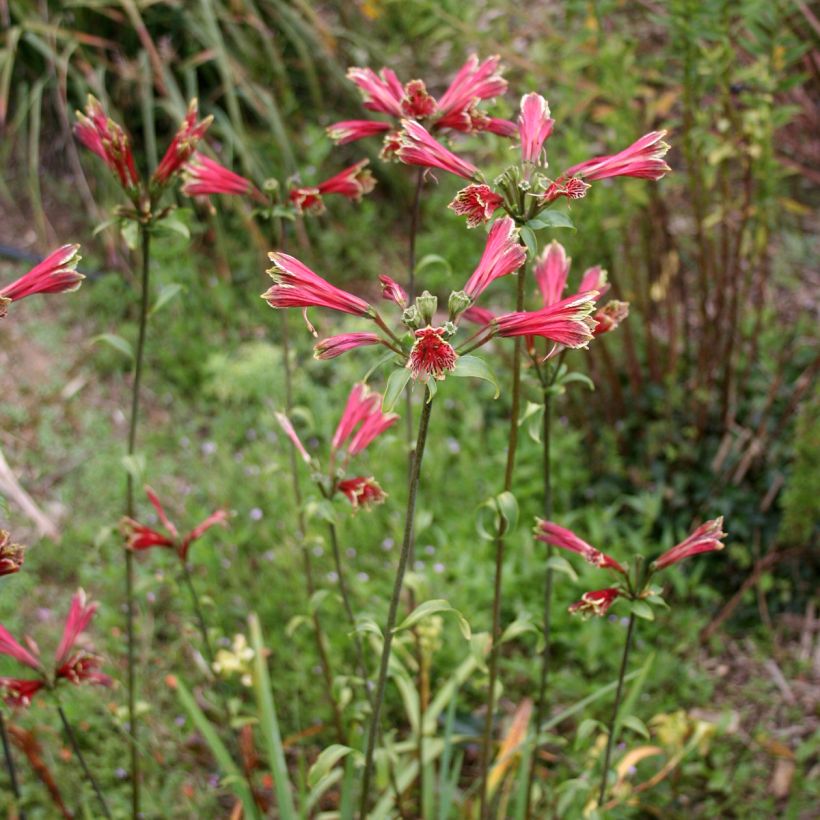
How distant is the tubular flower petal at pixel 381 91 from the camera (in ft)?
4.83

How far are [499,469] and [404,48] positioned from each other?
282cm

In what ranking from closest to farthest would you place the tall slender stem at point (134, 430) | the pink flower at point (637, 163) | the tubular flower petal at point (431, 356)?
the tubular flower petal at point (431, 356)
the pink flower at point (637, 163)
the tall slender stem at point (134, 430)

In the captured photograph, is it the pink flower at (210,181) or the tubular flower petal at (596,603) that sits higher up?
the pink flower at (210,181)

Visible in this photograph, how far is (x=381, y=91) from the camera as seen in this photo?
58.2 inches

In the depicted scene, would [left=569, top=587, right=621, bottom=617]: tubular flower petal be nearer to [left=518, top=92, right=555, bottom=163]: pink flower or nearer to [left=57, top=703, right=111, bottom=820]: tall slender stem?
[left=518, top=92, right=555, bottom=163]: pink flower

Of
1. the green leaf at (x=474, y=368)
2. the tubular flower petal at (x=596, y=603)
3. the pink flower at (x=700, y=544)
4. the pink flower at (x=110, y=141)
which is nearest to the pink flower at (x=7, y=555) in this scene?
the pink flower at (x=110, y=141)

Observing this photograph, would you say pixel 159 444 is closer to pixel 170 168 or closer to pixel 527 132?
pixel 170 168

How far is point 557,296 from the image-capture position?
1.43 m

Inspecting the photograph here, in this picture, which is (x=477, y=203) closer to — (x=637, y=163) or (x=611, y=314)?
(x=637, y=163)

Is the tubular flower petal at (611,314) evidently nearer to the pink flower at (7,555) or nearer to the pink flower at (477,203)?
the pink flower at (477,203)

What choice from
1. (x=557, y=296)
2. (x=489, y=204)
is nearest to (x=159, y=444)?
(x=557, y=296)

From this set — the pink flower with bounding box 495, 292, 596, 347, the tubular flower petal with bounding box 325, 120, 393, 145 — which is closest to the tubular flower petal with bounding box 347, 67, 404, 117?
the tubular flower petal with bounding box 325, 120, 393, 145

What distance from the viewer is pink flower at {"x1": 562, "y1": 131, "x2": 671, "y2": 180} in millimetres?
1152

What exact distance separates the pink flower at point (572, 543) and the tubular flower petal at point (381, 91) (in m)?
0.70
